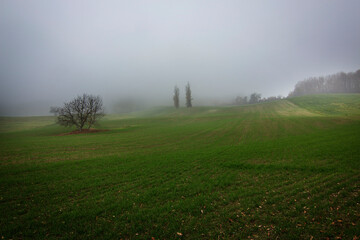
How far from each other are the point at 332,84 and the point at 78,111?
22252cm

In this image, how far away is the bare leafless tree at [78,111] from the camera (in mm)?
48438

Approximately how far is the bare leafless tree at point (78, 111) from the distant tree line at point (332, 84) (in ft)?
672

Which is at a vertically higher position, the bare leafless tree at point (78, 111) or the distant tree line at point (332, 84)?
the distant tree line at point (332, 84)

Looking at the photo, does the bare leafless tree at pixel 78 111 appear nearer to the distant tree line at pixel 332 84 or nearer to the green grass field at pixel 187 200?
the green grass field at pixel 187 200

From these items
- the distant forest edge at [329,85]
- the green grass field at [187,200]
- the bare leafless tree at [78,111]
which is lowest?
the green grass field at [187,200]

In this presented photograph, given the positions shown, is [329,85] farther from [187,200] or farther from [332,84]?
[187,200]

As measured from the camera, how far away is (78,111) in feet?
162

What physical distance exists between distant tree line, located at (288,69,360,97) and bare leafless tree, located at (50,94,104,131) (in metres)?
205

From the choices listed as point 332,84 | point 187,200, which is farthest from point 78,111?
point 332,84

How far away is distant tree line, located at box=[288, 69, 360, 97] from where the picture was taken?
425 feet

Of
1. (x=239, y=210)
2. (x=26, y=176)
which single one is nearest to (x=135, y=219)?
(x=239, y=210)

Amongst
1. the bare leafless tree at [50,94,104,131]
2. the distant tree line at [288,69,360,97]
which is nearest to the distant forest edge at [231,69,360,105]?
the distant tree line at [288,69,360,97]

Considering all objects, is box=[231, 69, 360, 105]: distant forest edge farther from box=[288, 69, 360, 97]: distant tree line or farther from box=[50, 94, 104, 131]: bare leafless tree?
box=[50, 94, 104, 131]: bare leafless tree

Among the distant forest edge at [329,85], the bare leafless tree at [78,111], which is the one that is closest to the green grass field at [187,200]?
the bare leafless tree at [78,111]
